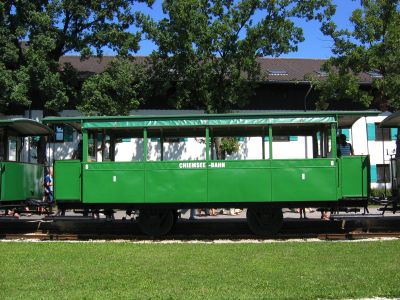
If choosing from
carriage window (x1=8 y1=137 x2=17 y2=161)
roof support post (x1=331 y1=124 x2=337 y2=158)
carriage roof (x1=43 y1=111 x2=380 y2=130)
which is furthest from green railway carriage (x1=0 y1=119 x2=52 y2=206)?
roof support post (x1=331 y1=124 x2=337 y2=158)

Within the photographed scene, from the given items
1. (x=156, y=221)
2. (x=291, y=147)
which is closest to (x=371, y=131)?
(x=291, y=147)

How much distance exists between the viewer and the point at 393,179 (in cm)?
1286

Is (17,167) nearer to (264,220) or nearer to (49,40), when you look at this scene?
(264,220)

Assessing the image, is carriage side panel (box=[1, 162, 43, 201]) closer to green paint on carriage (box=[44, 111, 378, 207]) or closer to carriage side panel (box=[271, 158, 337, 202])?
green paint on carriage (box=[44, 111, 378, 207])

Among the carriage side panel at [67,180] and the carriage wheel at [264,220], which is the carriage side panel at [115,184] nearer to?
the carriage side panel at [67,180]

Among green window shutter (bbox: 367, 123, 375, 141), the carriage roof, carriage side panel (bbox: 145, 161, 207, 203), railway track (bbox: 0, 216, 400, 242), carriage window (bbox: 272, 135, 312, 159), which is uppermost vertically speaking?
green window shutter (bbox: 367, 123, 375, 141)

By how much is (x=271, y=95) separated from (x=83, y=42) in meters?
11.3

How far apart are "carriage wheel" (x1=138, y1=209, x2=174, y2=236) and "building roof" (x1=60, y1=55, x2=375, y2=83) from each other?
18367 mm

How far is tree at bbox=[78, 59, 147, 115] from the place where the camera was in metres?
23.5

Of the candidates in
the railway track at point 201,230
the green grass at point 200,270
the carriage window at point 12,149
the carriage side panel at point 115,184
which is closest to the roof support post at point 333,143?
the railway track at point 201,230

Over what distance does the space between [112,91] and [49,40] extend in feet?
12.1

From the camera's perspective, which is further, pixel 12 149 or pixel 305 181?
pixel 12 149

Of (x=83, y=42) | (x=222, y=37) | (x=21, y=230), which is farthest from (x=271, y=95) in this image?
(x=21, y=230)

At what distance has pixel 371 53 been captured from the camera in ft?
68.5
